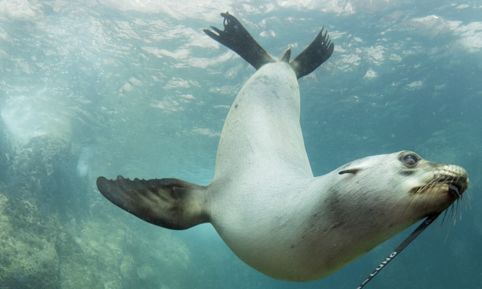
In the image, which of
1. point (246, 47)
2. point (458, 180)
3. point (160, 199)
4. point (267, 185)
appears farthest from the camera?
point (246, 47)

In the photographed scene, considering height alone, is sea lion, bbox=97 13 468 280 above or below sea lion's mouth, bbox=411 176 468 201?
below

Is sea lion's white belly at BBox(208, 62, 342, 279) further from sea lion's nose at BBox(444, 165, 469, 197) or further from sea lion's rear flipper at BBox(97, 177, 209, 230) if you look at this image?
sea lion's nose at BBox(444, 165, 469, 197)

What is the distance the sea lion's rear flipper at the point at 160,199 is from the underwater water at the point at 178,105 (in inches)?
327

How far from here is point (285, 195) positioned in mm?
1956

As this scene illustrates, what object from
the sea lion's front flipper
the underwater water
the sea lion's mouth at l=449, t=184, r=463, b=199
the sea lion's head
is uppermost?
the sea lion's mouth at l=449, t=184, r=463, b=199

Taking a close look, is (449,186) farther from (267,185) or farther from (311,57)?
(311,57)

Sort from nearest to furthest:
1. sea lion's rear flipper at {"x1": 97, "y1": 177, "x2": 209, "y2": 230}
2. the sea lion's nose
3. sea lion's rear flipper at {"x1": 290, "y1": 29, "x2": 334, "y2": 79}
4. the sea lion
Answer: the sea lion's nose
the sea lion
sea lion's rear flipper at {"x1": 97, "y1": 177, "x2": 209, "y2": 230}
sea lion's rear flipper at {"x1": 290, "y1": 29, "x2": 334, "y2": 79}

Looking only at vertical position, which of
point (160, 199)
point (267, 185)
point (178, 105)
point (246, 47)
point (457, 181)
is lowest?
point (178, 105)

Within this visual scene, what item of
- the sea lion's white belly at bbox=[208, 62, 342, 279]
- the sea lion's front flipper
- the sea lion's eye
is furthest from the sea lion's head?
the sea lion's front flipper

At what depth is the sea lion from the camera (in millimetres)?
1439

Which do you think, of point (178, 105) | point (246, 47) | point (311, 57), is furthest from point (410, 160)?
point (178, 105)

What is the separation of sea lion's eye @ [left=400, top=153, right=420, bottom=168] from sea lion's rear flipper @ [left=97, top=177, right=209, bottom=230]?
61.0 inches

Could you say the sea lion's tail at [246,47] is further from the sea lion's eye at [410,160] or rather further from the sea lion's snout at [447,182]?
the sea lion's snout at [447,182]

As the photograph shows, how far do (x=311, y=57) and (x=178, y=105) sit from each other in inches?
541
